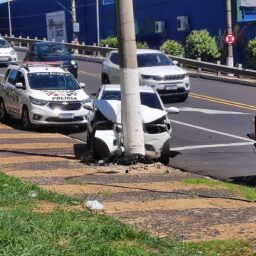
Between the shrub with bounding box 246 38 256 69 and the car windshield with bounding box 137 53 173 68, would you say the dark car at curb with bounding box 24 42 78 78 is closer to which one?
the car windshield with bounding box 137 53 173 68

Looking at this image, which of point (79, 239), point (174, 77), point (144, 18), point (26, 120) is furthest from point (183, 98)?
point (144, 18)

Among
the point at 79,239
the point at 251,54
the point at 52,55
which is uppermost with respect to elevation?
the point at 52,55

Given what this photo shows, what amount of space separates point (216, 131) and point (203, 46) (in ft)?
73.4

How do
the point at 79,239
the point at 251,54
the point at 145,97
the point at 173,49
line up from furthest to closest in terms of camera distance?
1. the point at 173,49
2. the point at 251,54
3. the point at 145,97
4. the point at 79,239

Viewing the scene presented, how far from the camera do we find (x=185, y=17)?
45875 mm

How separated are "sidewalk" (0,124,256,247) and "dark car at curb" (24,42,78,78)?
14.4 m

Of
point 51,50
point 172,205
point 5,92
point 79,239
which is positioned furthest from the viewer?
point 51,50

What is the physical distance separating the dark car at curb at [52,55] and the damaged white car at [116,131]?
15190mm

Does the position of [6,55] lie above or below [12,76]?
above

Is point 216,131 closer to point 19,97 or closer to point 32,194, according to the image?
point 19,97

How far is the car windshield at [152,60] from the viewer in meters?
25.2

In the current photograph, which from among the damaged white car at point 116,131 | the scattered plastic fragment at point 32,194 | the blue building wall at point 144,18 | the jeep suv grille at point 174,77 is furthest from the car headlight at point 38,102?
the blue building wall at point 144,18

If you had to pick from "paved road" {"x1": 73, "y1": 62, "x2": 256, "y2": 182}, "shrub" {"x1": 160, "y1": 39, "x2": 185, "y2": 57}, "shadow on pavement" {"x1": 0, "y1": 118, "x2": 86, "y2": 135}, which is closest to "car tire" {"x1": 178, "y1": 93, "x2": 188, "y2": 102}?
"paved road" {"x1": 73, "y1": 62, "x2": 256, "y2": 182}

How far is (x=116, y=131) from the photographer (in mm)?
14172
